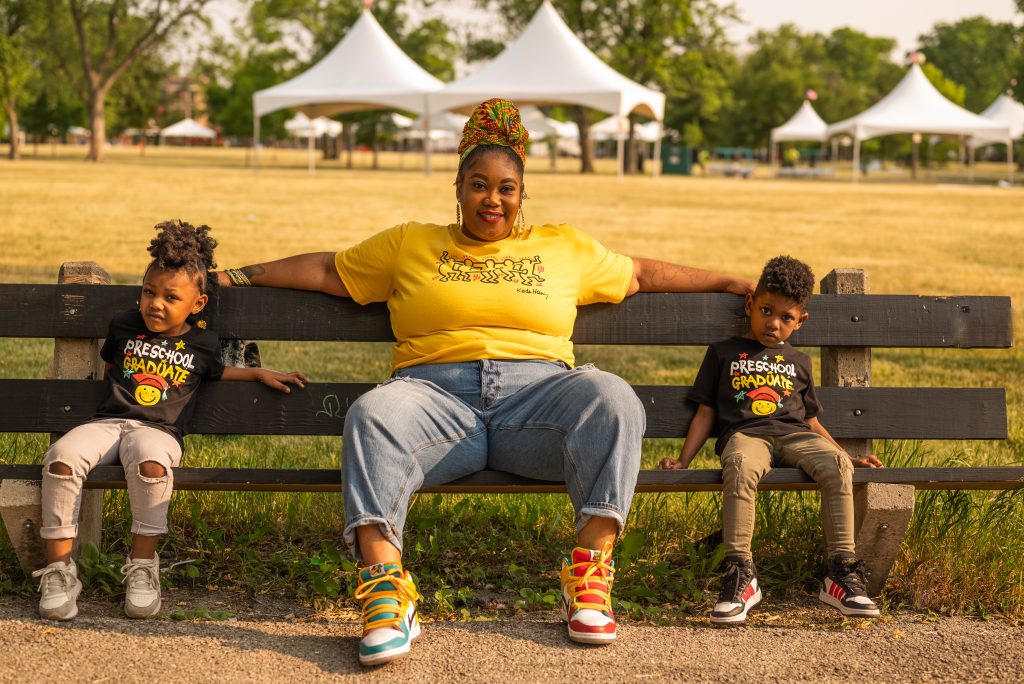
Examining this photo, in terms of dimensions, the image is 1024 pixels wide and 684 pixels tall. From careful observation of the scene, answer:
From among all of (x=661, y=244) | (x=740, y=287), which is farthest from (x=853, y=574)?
(x=661, y=244)

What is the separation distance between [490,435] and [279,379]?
709 millimetres

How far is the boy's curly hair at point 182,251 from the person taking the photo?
364 cm

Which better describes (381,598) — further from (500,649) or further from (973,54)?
(973,54)

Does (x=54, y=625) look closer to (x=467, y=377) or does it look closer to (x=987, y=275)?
(x=467, y=377)

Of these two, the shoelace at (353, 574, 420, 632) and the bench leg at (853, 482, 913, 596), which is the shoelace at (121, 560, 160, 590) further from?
the bench leg at (853, 482, 913, 596)

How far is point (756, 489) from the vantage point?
3578 millimetres

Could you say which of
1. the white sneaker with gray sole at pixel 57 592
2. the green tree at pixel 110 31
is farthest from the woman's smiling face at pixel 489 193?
the green tree at pixel 110 31

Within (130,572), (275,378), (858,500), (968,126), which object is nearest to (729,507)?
(858,500)

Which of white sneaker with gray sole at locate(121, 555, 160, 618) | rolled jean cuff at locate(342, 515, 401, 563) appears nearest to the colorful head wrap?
rolled jean cuff at locate(342, 515, 401, 563)

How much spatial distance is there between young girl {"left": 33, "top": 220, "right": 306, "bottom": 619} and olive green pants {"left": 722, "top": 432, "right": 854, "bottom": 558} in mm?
1329

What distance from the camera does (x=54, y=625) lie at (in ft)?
11.0

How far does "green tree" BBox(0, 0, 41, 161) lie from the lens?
4722cm

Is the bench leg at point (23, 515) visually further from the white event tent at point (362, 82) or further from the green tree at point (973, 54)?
the green tree at point (973, 54)

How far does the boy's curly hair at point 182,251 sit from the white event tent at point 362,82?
29515mm
